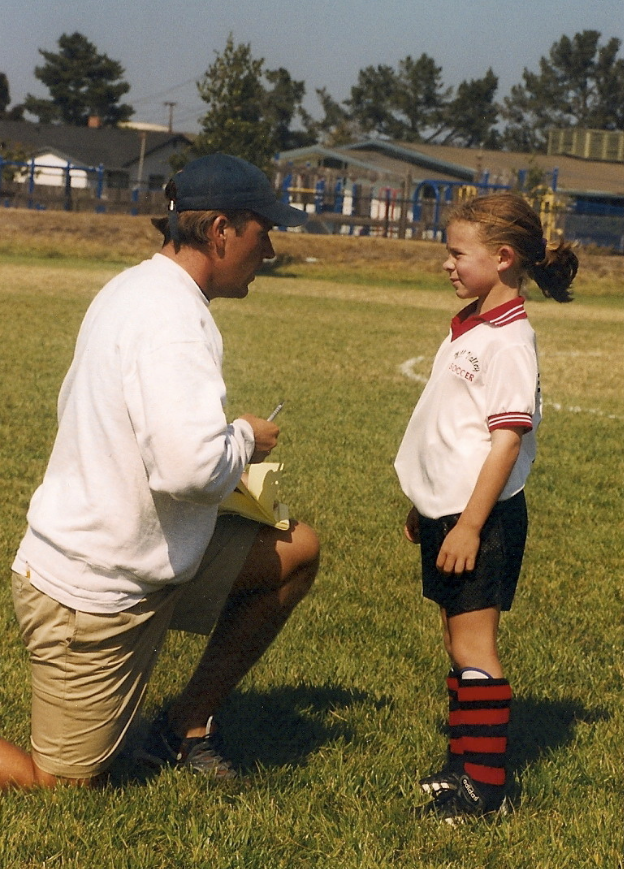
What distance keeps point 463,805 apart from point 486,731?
0.21 meters

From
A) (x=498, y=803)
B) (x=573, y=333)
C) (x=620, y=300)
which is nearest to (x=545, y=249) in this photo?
(x=498, y=803)

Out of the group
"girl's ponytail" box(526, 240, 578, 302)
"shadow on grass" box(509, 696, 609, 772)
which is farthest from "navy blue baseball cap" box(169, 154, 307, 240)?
"shadow on grass" box(509, 696, 609, 772)

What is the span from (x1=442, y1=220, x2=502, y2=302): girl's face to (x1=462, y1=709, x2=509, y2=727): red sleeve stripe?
3.84 ft

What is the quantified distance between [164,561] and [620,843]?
4.71 feet

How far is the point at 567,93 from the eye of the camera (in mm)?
100500

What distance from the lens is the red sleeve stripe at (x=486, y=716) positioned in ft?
10.9

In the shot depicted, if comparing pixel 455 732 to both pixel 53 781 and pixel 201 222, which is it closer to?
pixel 53 781

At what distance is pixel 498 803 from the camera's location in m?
3.34

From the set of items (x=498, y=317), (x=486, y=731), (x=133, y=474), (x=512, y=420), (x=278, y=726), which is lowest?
(x=278, y=726)

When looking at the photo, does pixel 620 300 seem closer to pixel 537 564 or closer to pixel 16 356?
pixel 16 356

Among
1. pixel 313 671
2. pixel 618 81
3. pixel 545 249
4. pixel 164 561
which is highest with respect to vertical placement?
pixel 618 81

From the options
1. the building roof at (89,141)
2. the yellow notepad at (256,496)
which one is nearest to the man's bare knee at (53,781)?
the yellow notepad at (256,496)

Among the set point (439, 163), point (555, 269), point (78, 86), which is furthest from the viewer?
point (78, 86)

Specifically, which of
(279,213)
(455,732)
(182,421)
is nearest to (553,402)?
(455,732)
